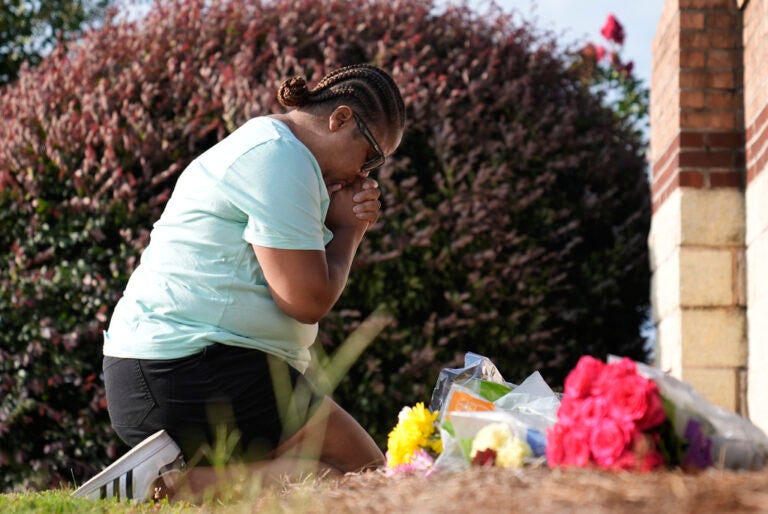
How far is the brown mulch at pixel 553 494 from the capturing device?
196cm

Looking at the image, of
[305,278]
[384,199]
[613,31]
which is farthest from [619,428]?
[613,31]

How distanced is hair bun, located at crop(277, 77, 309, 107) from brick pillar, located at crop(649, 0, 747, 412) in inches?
84.4

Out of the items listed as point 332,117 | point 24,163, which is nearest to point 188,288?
point 332,117

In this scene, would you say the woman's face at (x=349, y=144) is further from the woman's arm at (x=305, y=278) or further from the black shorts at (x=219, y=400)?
the black shorts at (x=219, y=400)

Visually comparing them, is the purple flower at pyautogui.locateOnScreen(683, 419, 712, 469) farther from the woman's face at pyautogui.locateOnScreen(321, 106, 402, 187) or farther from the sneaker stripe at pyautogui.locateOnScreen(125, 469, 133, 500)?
the sneaker stripe at pyautogui.locateOnScreen(125, 469, 133, 500)

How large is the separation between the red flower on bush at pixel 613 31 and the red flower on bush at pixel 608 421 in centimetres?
621

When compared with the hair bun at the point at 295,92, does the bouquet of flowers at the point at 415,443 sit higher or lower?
lower

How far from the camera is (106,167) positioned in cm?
525

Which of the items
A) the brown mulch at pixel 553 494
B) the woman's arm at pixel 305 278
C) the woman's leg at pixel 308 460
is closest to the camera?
the brown mulch at pixel 553 494

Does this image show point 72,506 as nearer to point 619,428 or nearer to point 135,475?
point 135,475

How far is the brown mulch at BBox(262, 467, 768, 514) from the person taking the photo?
1.96 m

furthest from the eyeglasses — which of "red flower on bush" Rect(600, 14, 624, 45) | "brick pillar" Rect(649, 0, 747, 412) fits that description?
"red flower on bush" Rect(600, 14, 624, 45)

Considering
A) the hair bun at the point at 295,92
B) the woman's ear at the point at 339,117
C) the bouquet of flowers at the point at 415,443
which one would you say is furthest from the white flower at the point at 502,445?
the hair bun at the point at 295,92

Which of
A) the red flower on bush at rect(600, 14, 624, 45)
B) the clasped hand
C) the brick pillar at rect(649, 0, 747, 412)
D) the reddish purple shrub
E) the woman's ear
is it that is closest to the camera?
the woman's ear
